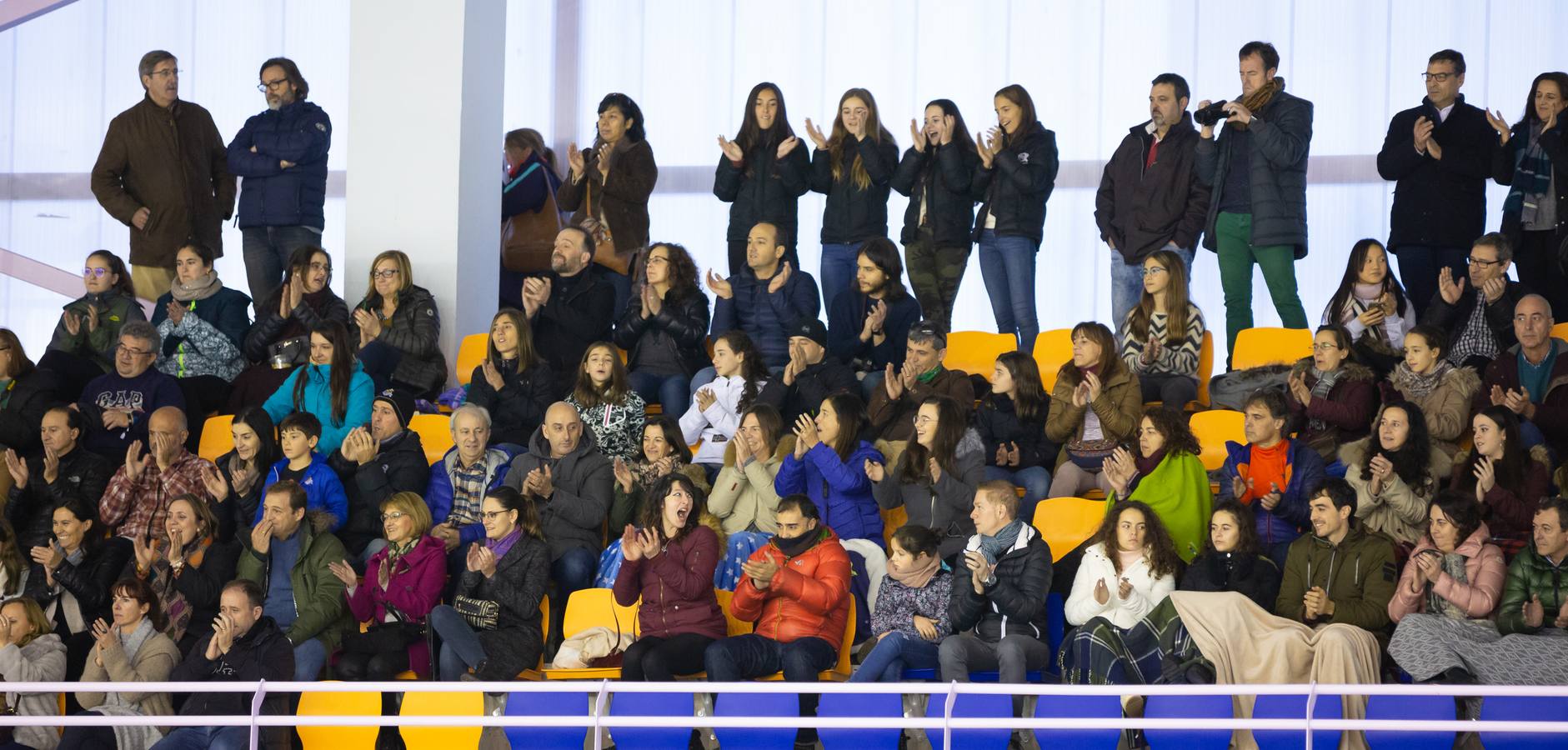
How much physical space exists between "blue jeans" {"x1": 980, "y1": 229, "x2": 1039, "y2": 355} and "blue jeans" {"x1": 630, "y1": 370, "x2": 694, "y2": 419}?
1.53 meters

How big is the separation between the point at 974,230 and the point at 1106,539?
2612mm

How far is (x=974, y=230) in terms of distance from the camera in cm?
875

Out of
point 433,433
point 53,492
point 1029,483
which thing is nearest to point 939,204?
point 1029,483

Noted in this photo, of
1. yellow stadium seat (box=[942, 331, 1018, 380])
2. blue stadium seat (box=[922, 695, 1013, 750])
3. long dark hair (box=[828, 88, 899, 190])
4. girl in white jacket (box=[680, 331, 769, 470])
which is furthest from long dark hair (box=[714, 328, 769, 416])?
blue stadium seat (box=[922, 695, 1013, 750])

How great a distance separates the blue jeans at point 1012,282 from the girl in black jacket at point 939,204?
0.14 metres

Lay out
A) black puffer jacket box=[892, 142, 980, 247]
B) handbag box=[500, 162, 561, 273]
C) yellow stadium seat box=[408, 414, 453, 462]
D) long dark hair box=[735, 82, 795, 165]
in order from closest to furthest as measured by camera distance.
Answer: yellow stadium seat box=[408, 414, 453, 462]
black puffer jacket box=[892, 142, 980, 247]
long dark hair box=[735, 82, 795, 165]
handbag box=[500, 162, 561, 273]

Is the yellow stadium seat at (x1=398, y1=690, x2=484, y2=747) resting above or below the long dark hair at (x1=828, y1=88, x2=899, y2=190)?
below

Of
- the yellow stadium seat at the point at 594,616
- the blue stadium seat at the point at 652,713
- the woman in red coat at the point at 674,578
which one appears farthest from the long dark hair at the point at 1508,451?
the yellow stadium seat at the point at 594,616

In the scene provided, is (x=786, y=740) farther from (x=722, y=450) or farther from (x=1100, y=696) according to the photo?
(x=722, y=450)

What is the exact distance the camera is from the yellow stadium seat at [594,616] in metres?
6.62

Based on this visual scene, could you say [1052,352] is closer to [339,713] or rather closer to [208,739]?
[339,713]

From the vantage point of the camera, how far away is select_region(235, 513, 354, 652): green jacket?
22.2 ft

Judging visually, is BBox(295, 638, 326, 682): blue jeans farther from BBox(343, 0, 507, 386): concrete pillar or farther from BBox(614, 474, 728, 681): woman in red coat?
BBox(343, 0, 507, 386): concrete pillar

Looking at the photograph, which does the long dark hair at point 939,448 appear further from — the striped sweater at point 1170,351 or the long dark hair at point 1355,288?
the long dark hair at point 1355,288
